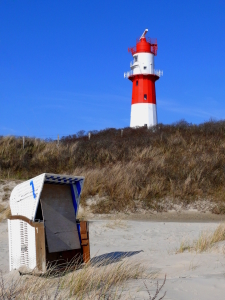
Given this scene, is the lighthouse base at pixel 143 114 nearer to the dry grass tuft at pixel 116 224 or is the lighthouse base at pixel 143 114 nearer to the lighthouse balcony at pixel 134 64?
the lighthouse balcony at pixel 134 64

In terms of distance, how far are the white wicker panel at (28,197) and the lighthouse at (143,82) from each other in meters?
24.8

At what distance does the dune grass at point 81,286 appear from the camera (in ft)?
11.6

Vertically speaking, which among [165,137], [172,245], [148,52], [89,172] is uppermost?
[148,52]

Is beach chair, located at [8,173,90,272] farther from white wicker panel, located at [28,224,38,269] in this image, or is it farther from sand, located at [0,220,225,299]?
sand, located at [0,220,225,299]

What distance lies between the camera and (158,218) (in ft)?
43.3

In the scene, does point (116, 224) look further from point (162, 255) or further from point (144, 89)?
point (144, 89)

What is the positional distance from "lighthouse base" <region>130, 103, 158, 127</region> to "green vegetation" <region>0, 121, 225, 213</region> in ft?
26.0

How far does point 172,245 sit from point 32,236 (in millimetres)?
4241

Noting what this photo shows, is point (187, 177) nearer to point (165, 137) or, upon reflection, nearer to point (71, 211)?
point (165, 137)

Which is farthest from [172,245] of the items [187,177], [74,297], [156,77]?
[156,77]

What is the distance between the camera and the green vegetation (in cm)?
1427

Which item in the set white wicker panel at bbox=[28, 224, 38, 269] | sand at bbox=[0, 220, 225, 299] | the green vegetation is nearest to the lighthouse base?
the green vegetation

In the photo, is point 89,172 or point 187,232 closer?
point 187,232

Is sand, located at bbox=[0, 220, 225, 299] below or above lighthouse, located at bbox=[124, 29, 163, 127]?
below
